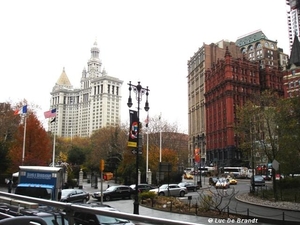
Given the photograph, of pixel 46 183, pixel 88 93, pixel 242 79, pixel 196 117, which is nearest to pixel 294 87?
pixel 242 79

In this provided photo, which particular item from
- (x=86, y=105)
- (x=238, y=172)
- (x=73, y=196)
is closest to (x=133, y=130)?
(x=73, y=196)

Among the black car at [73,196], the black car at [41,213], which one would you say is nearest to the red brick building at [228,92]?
the black car at [73,196]

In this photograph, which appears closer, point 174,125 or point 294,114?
point 294,114

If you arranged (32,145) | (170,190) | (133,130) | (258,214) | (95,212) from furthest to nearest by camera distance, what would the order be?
(32,145) < (170,190) < (133,130) < (258,214) < (95,212)

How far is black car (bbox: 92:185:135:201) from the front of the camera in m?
34.2

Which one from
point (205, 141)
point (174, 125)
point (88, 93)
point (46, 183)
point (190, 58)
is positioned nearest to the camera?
point (46, 183)

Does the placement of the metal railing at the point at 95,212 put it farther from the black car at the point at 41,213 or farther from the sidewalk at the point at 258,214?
the sidewalk at the point at 258,214

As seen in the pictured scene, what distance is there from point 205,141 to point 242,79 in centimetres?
3078

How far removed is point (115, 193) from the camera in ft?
115

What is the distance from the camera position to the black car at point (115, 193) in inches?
1347

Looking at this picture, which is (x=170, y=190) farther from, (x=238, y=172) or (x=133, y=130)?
(x=238, y=172)

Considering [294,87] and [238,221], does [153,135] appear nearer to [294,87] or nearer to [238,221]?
[294,87]

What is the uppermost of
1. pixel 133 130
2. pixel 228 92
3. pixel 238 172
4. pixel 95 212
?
pixel 228 92

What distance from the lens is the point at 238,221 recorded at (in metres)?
19.0
